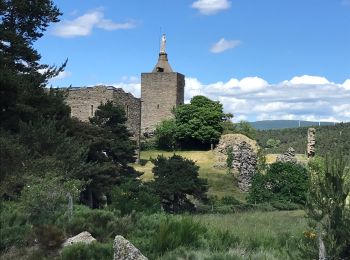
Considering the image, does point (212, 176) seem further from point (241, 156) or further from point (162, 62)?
point (162, 62)

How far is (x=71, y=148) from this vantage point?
19922mm

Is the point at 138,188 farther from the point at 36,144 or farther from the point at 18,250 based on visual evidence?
the point at 18,250

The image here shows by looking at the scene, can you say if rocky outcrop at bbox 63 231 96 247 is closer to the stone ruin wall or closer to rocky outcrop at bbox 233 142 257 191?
rocky outcrop at bbox 233 142 257 191

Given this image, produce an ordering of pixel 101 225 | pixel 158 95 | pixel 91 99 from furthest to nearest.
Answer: pixel 158 95
pixel 91 99
pixel 101 225

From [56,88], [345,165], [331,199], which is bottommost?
[331,199]

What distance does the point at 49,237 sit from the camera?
10.9m

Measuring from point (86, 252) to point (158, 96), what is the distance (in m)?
53.2

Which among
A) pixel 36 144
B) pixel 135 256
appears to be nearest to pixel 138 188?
pixel 36 144

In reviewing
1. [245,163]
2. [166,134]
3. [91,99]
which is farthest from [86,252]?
[166,134]

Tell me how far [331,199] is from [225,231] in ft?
17.4

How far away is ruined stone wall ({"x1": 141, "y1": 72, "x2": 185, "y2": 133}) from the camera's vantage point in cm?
6256

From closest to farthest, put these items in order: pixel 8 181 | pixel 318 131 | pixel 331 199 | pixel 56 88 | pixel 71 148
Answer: pixel 331 199
pixel 8 181
pixel 71 148
pixel 56 88
pixel 318 131

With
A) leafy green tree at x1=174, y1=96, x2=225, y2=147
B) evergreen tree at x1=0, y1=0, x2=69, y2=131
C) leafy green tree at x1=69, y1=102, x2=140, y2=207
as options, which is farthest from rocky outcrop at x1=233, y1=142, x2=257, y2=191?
evergreen tree at x1=0, y1=0, x2=69, y2=131

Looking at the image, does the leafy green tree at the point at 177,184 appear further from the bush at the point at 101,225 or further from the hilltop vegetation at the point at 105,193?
the bush at the point at 101,225
